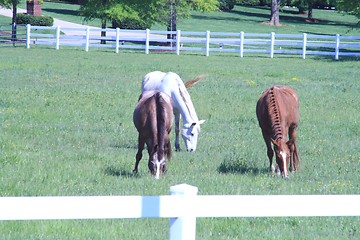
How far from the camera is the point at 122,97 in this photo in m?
20.9

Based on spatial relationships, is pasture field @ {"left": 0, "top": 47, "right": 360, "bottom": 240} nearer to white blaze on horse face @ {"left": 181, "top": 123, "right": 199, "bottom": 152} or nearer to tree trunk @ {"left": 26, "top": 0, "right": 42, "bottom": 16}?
white blaze on horse face @ {"left": 181, "top": 123, "right": 199, "bottom": 152}

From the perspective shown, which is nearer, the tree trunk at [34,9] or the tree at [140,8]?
the tree at [140,8]

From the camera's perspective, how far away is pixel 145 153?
13625 millimetres

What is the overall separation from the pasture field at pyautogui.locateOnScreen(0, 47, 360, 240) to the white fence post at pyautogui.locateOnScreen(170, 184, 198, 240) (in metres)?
2.70

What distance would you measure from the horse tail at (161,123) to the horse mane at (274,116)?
1.57m

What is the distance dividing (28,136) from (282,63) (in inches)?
945

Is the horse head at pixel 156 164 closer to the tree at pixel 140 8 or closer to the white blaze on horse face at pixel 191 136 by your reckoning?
the white blaze on horse face at pixel 191 136

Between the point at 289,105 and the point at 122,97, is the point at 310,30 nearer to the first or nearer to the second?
the point at 122,97

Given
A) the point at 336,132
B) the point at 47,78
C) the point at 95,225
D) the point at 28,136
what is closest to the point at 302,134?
the point at 336,132

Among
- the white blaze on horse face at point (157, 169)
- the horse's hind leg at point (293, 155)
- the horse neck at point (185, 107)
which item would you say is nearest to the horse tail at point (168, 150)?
the white blaze on horse face at point (157, 169)

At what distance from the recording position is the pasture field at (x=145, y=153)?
795cm

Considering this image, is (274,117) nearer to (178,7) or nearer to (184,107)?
(184,107)

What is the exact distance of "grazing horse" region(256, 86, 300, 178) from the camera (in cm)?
1113

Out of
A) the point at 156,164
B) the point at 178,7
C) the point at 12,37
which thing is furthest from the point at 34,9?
the point at 156,164
